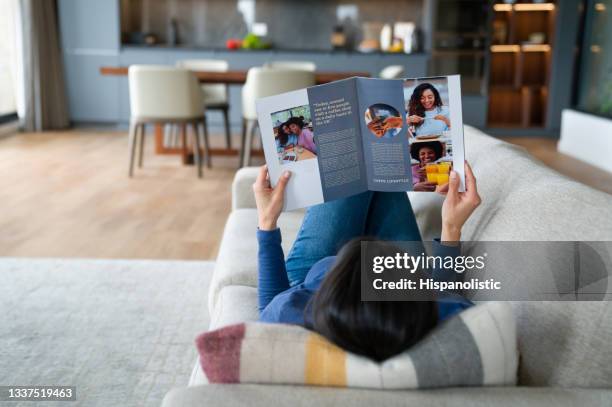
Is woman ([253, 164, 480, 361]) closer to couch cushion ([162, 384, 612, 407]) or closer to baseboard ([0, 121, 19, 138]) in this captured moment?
couch cushion ([162, 384, 612, 407])

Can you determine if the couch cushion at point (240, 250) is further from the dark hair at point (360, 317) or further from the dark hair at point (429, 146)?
the dark hair at point (360, 317)

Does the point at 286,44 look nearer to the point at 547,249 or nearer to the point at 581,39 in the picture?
the point at 581,39

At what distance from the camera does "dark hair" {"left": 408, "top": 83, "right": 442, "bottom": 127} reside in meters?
1.42

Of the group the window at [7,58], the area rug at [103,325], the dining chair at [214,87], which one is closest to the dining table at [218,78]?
the dining chair at [214,87]

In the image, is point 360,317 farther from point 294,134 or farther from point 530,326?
point 294,134

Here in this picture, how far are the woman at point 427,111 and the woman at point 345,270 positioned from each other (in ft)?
0.35

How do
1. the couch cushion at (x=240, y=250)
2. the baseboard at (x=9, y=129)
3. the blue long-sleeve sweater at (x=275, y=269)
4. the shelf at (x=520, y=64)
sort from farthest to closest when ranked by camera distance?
the shelf at (x=520, y=64) → the baseboard at (x=9, y=129) → the couch cushion at (x=240, y=250) → the blue long-sleeve sweater at (x=275, y=269)

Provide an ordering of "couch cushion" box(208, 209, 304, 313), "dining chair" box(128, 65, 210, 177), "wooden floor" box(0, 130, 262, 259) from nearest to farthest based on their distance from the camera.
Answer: "couch cushion" box(208, 209, 304, 313), "wooden floor" box(0, 130, 262, 259), "dining chair" box(128, 65, 210, 177)

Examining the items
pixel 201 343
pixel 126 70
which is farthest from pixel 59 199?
pixel 201 343

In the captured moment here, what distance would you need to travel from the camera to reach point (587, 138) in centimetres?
623

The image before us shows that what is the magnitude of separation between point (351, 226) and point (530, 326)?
2.29 ft

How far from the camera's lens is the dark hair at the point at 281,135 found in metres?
1.45

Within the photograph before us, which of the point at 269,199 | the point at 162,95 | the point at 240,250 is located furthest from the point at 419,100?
the point at 162,95

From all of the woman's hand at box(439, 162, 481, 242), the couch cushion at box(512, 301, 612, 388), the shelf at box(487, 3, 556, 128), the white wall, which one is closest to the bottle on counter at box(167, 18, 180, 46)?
the shelf at box(487, 3, 556, 128)
